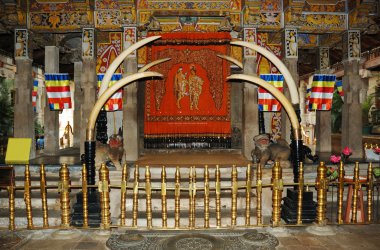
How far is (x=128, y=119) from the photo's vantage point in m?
9.90

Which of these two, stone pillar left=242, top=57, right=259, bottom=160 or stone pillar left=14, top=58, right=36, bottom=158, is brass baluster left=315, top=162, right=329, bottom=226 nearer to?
stone pillar left=242, top=57, right=259, bottom=160

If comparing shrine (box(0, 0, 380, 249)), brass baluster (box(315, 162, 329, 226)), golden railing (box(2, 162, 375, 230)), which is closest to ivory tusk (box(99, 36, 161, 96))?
shrine (box(0, 0, 380, 249))

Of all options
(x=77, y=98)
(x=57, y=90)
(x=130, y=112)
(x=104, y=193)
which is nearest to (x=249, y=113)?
(x=130, y=112)

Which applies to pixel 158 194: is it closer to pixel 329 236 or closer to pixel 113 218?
pixel 113 218

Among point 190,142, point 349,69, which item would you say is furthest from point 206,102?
point 349,69

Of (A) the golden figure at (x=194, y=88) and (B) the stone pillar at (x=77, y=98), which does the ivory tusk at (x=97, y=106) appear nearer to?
(A) the golden figure at (x=194, y=88)

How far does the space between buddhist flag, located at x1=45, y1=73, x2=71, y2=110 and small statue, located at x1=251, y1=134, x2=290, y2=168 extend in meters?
7.28

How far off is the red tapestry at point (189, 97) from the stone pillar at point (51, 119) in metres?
4.19

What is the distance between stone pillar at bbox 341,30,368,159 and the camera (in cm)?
1028

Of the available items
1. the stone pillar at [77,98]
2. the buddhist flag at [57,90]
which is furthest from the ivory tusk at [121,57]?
the stone pillar at [77,98]

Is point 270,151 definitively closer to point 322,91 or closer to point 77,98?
point 322,91

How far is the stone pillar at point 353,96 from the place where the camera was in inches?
405

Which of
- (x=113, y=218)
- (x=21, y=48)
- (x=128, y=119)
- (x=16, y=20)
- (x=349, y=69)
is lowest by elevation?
(x=113, y=218)

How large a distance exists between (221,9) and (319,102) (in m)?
5.04
